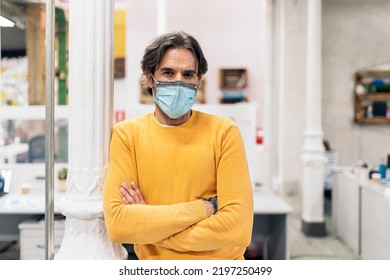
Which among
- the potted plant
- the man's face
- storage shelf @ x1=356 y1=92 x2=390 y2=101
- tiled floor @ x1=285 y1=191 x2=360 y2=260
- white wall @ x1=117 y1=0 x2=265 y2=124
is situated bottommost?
tiled floor @ x1=285 y1=191 x2=360 y2=260

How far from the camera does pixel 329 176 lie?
5.25m

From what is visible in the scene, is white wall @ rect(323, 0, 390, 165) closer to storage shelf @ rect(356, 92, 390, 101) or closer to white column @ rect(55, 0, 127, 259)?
storage shelf @ rect(356, 92, 390, 101)

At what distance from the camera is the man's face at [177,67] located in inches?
44.2

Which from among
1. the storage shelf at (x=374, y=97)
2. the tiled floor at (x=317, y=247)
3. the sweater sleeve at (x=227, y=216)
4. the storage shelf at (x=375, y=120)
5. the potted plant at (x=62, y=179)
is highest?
the storage shelf at (x=374, y=97)

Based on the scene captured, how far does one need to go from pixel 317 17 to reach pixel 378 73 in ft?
6.46

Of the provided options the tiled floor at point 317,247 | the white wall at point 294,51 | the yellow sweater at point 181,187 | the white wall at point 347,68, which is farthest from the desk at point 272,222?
the white wall at point 347,68

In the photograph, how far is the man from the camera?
3.55 feet

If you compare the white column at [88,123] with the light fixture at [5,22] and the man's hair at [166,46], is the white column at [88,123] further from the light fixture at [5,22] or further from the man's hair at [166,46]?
the light fixture at [5,22]

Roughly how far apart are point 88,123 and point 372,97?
5304mm

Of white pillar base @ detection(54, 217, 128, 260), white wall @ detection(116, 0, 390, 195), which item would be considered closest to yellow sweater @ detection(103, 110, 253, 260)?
white pillar base @ detection(54, 217, 128, 260)

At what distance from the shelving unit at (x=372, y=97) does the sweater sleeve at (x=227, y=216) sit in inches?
199

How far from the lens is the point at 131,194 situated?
1.11 meters

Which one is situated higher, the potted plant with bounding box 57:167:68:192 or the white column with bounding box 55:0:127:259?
the white column with bounding box 55:0:127:259

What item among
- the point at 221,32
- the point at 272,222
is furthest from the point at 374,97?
the point at 272,222
